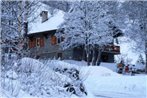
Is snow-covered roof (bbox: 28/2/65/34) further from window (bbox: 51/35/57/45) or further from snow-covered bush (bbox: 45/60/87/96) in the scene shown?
snow-covered bush (bbox: 45/60/87/96)

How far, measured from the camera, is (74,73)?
12086 millimetres

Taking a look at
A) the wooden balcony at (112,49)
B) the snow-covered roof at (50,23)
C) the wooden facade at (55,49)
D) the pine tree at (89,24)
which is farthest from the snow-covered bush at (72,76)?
the wooden balcony at (112,49)

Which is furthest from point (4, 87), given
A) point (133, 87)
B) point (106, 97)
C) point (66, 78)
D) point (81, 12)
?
point (81, 12)

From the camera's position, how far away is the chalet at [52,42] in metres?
47.7

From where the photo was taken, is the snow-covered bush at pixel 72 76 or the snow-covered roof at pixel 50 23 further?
the snow-covered roof at pixel 50 23

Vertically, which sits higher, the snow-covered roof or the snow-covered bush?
the snow-covered roof

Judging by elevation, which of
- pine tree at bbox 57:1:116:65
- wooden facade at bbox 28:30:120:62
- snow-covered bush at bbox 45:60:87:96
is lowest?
snow-covered bush at bbox 45:60:87:96

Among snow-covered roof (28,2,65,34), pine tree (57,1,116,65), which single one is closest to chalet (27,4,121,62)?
snow-covered roof (28,2,65,34)

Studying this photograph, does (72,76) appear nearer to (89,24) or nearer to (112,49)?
(89,24)

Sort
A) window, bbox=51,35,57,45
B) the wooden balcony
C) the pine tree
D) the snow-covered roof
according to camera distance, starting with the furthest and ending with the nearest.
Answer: the wooden balcony < window, bbox=51,35,57,45 < the snow-covered roof < the pine tree

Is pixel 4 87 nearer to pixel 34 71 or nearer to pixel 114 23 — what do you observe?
pixel 34 71

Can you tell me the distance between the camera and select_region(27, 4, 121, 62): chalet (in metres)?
47.7

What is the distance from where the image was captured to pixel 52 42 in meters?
49.8

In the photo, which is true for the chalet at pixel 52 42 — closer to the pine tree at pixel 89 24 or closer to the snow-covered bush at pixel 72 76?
the pine tree at pixel 89 24
